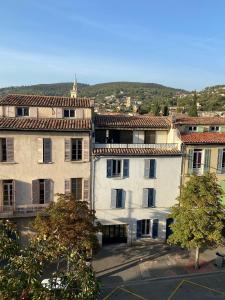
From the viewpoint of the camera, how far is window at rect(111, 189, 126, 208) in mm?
32031

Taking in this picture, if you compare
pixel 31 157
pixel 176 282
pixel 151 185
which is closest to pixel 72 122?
pixel 31 157

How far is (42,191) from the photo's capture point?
30.8 metres

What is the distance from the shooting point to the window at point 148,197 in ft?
107

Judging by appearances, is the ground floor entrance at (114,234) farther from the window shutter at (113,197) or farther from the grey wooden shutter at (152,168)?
the grey wooden shutter at (152,168)

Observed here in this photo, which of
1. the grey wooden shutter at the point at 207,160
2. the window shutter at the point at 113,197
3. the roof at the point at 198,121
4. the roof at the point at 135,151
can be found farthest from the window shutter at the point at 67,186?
the grey wooden shutter at the point at 207,160

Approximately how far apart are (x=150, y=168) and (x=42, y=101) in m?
12.8

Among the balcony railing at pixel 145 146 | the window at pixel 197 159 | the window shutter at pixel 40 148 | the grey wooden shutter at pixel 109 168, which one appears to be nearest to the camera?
the window shutter at pixel 40 148

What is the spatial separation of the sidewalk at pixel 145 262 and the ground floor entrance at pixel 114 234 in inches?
23.9

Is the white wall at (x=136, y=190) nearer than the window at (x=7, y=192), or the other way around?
the window at (x=7, y=192)

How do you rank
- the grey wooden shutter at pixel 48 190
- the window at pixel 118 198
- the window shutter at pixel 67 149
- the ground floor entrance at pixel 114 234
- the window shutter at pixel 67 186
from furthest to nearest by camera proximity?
1. the ground floor entrance at pixel 114 234
2. the window at pixel 118 198
3. the window shutter at pixel 67 186
4. the grey wooden shutter at pixel 48 190
5. the window shutter at pixel 67 149

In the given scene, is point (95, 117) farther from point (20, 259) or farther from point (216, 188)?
point (20, 259)

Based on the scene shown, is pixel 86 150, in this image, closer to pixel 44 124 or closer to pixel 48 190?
pixel 44 124

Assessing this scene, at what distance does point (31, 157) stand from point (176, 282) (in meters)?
17.1

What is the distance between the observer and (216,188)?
28.8 metres
